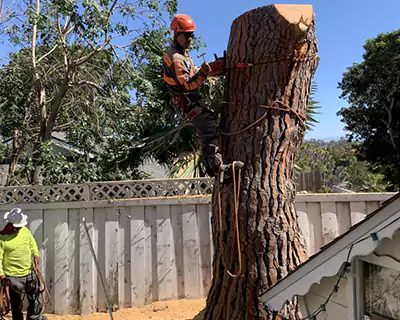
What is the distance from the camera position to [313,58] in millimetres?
2963

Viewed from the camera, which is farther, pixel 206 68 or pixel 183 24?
pixel 183 24

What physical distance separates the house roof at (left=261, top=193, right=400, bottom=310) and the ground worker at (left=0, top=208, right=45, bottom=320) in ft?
11.8

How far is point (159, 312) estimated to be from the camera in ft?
16.0

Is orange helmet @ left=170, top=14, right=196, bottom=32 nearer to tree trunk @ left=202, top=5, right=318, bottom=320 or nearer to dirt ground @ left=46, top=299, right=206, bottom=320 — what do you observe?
tree trunk @ left=202, top=5, right=318, bottom=320

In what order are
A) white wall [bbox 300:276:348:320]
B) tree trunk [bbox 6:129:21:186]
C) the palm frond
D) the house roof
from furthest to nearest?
the palm frond
tree trunk [bbox 6:129:21:186]
white wall [bbox 300:276:348:320]
the house roof

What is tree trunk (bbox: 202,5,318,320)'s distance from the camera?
2.75 meters

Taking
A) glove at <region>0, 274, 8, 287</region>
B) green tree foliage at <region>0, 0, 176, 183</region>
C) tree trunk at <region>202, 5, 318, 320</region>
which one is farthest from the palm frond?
tree trunk at <region>202, 5, 318, 320</region>

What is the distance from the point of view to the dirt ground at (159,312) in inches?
188

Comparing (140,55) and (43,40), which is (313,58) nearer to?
(140,55)

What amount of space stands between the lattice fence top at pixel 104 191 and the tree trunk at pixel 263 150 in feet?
7.95

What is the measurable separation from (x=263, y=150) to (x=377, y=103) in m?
18.8

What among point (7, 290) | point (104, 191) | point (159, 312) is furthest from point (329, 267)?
point (7, 290)

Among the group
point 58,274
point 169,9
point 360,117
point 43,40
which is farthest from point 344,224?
point 360,117

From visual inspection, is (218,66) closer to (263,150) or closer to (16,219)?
(263,150)
